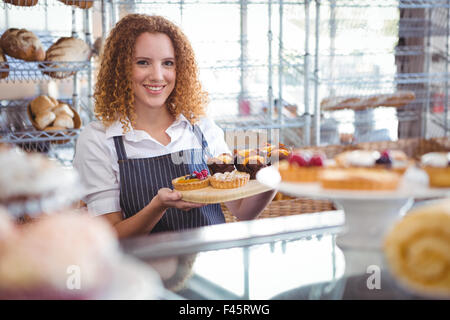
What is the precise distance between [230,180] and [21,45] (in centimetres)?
153

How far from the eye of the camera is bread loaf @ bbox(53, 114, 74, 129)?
2281mm

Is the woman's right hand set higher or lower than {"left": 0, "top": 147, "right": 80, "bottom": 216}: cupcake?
lower

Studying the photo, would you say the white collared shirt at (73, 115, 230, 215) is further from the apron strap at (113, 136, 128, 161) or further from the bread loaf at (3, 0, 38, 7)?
the bread loaf at (3, 0, 38, 7)

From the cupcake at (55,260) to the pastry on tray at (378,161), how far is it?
336 millimetres

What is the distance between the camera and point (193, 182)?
1236 mm

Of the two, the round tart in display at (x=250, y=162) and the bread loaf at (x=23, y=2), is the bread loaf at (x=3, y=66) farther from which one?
the round tart in display at (x=250, y=162)

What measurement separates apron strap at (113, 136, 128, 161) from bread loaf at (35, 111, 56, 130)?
0.97 metres

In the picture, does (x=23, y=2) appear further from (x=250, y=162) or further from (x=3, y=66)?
(x=250, y=162)

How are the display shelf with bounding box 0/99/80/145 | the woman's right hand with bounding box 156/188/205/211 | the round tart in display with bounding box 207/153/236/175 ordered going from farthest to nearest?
1. the display shelf with bounding box 0/99/80/145
2. the round tart in display with bounding box 207/153/236/175
3. the woman's right hand with bounding box 156/188/205/211

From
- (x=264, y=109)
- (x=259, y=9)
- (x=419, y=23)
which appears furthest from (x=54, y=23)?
(x=419, y=23)

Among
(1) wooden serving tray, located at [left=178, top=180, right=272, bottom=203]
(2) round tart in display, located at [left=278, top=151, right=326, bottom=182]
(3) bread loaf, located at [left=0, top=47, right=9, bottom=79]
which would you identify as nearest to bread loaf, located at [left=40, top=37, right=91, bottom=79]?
(3) bread loaf, located at [left=0, top=47, right=9, bottom=79]

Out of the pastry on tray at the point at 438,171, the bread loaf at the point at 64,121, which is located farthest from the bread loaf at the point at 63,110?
the pastry on tray at the point at 438,171

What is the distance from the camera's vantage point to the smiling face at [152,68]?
4.60ft
